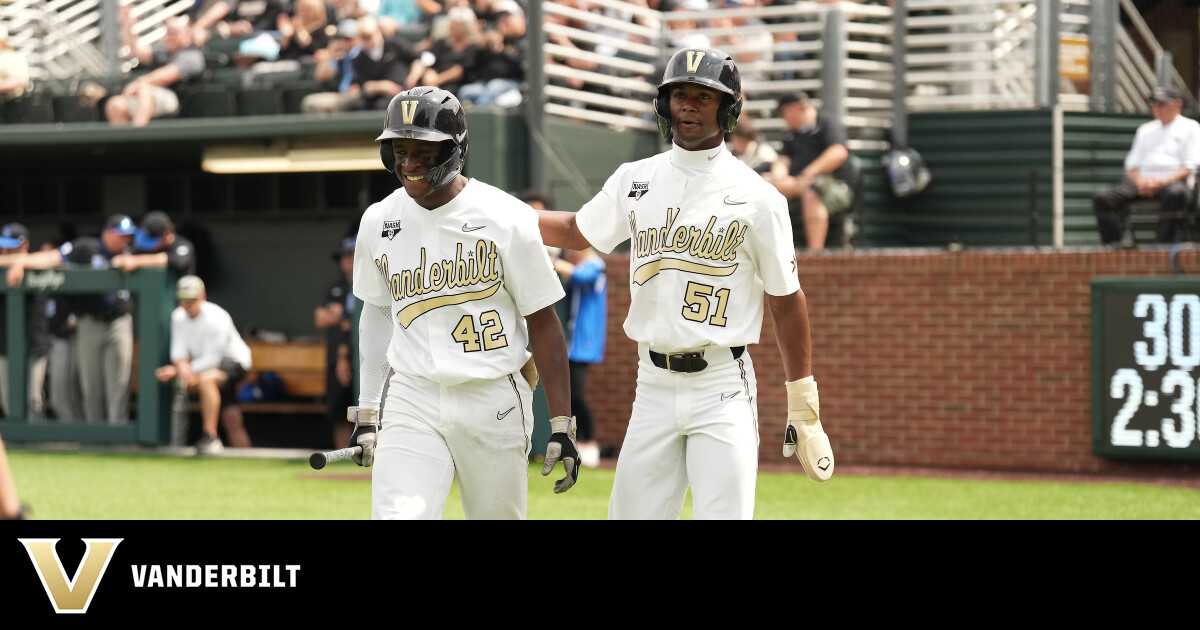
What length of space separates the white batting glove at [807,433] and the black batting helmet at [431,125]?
1.37m

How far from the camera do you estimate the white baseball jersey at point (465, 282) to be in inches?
205

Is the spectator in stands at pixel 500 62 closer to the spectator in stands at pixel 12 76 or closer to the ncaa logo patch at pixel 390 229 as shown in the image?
the spectator in stands at pixel 12 76

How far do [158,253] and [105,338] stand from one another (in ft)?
3.02

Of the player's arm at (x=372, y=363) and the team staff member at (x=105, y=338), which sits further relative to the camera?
the team staff member at (x=105, y=338)

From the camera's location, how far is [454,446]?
205 inches

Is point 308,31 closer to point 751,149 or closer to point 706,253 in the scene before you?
point 751,149

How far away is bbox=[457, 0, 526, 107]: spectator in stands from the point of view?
14641 millimetres

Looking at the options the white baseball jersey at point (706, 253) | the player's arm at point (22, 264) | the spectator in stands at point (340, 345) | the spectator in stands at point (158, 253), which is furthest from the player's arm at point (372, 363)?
the player's arm at point (22, 264)

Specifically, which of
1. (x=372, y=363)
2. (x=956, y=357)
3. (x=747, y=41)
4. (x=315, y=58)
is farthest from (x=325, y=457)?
(x=315, y=58)

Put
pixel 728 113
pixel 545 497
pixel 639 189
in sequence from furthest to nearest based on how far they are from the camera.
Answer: pixel 545 497 → pixel 639 189 → pixel 728 113

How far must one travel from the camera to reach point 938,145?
1573 cm
